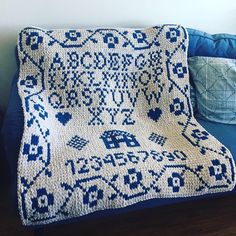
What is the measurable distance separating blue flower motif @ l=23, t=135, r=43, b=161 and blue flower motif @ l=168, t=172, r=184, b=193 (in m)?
0.56

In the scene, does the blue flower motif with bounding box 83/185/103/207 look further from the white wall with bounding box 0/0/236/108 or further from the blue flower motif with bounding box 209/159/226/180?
the white wall with bounding box 0/0/236/108

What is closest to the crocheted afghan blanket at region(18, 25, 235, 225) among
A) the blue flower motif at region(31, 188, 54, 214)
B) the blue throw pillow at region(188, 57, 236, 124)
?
the blue flower motif at region(31, 188, 54, 214)

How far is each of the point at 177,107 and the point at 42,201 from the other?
2.92ft

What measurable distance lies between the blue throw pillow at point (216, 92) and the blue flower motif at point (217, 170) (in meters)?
0.43

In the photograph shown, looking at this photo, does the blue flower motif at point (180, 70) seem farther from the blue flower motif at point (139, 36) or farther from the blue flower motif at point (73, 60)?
the blue flower motif at point (73, 60)

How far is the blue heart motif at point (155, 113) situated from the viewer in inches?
65.1

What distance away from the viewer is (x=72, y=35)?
1598 millimetres

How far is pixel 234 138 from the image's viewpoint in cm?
155

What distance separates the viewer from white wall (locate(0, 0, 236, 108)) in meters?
1.67

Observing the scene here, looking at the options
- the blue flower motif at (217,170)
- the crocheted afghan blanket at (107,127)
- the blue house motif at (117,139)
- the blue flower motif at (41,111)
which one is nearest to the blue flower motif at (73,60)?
the crocheted afghan blanket at (107,127)

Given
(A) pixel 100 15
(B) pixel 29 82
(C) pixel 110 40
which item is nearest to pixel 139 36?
(C) pixel 110 40

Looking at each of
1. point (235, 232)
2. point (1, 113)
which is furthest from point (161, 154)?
point (1, 113)

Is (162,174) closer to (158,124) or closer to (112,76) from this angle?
(158,124)

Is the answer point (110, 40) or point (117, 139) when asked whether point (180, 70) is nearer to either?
point (110, 40)
